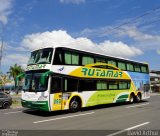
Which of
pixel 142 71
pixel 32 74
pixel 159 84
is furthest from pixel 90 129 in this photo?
pixel 159 84

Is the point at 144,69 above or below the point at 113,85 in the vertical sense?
above

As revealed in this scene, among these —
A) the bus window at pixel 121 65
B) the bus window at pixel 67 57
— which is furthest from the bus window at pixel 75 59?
the bus window at pixel 121 65

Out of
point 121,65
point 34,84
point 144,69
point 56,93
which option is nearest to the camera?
point 56,93

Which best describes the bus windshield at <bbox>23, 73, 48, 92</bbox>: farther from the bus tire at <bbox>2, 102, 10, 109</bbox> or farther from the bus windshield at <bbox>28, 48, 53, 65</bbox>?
the bus tire at <bbox>2, 102, 10, 109</bbox>

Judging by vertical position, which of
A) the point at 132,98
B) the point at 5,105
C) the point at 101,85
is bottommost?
the point at 5,105

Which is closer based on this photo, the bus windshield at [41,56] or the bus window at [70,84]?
the bus windshield at [41,56]

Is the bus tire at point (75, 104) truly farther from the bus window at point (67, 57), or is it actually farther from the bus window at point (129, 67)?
the bus window at point (129, 67)

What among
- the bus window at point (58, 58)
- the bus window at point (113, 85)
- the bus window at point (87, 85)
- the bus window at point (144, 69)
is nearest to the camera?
the bus window at point (58, 58)

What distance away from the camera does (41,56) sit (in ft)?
55.8

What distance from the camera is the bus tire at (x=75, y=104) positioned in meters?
17.7

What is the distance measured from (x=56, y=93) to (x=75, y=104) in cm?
225

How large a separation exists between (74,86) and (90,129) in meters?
6.91

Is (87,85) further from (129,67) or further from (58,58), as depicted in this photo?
(129,67)

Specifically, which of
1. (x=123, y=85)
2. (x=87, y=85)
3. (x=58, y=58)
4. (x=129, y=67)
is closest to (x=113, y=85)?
(x=123, y=85)
